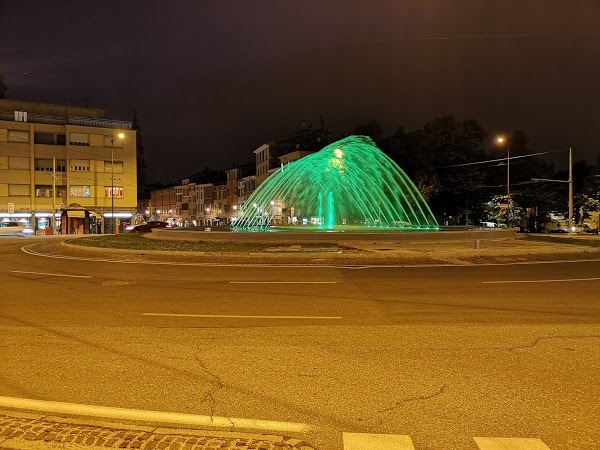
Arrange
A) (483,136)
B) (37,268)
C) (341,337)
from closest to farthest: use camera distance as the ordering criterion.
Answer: (341,337)
(37,268)
(483,136)

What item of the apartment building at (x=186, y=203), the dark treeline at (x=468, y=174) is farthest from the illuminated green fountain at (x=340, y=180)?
the apartment building at (x=186, y=203)

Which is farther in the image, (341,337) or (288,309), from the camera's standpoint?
(288,309)

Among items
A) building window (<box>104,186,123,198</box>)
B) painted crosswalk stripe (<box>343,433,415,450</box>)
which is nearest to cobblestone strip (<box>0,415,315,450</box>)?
painted crosswalk stripe (<box>343,433,415,450</box>)

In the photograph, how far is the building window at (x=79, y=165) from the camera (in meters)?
71.4

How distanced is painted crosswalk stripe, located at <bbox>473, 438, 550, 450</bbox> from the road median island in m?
14.6

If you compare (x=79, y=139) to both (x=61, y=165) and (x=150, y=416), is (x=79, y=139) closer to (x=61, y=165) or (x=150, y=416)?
(x=61, y=165)

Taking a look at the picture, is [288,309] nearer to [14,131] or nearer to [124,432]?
[124,432]

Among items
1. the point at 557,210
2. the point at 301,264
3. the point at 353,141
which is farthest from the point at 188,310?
the point at 557,210

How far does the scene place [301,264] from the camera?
60.2 ft

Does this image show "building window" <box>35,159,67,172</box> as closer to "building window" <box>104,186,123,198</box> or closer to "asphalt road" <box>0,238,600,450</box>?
"building window" <box>104,186,123,198</box>

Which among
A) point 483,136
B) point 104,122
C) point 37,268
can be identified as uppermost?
point 104,122

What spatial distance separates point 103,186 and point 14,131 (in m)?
13.5

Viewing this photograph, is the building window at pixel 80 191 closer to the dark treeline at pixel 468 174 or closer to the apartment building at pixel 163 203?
the dark treeline at pixel 468 174

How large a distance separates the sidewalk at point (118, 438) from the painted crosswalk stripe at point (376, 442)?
0.35 m
